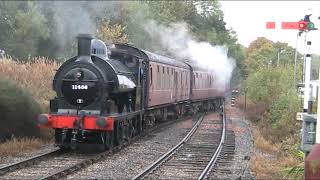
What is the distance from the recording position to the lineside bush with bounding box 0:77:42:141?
14.4 metres

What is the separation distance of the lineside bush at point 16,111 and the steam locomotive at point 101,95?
1.30 m

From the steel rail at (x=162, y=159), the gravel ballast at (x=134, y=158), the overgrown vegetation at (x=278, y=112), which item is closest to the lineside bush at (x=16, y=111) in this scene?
the gravel ballast at (x=134, y=158)

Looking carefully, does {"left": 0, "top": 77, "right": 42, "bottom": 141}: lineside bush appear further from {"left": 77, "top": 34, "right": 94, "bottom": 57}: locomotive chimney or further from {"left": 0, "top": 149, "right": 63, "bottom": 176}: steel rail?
{"left": 77, "top": 34, "right": 94, "bottom": 57}: locomotive chimney

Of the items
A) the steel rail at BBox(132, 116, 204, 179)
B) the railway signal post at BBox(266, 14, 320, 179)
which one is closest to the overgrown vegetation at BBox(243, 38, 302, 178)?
the railway signal post at BBox(266, 14, 320, 179)

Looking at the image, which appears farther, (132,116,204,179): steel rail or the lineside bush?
the lineside bush

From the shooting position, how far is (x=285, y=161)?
1322 cm

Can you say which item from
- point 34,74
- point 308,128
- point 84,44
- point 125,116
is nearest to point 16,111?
point 84,44

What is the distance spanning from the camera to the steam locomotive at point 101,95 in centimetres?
1332

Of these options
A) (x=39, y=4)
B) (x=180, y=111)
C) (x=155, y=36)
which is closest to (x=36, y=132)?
(x=39, y=4)

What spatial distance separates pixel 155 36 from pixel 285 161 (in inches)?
859

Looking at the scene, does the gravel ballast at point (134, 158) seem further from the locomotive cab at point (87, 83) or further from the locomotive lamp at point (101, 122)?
the locomotive cab at point (87, 83)

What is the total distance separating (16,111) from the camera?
1473cm

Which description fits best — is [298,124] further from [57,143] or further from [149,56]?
[57,143]

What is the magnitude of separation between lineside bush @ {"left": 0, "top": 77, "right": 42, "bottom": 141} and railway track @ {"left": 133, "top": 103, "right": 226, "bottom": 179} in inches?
163
